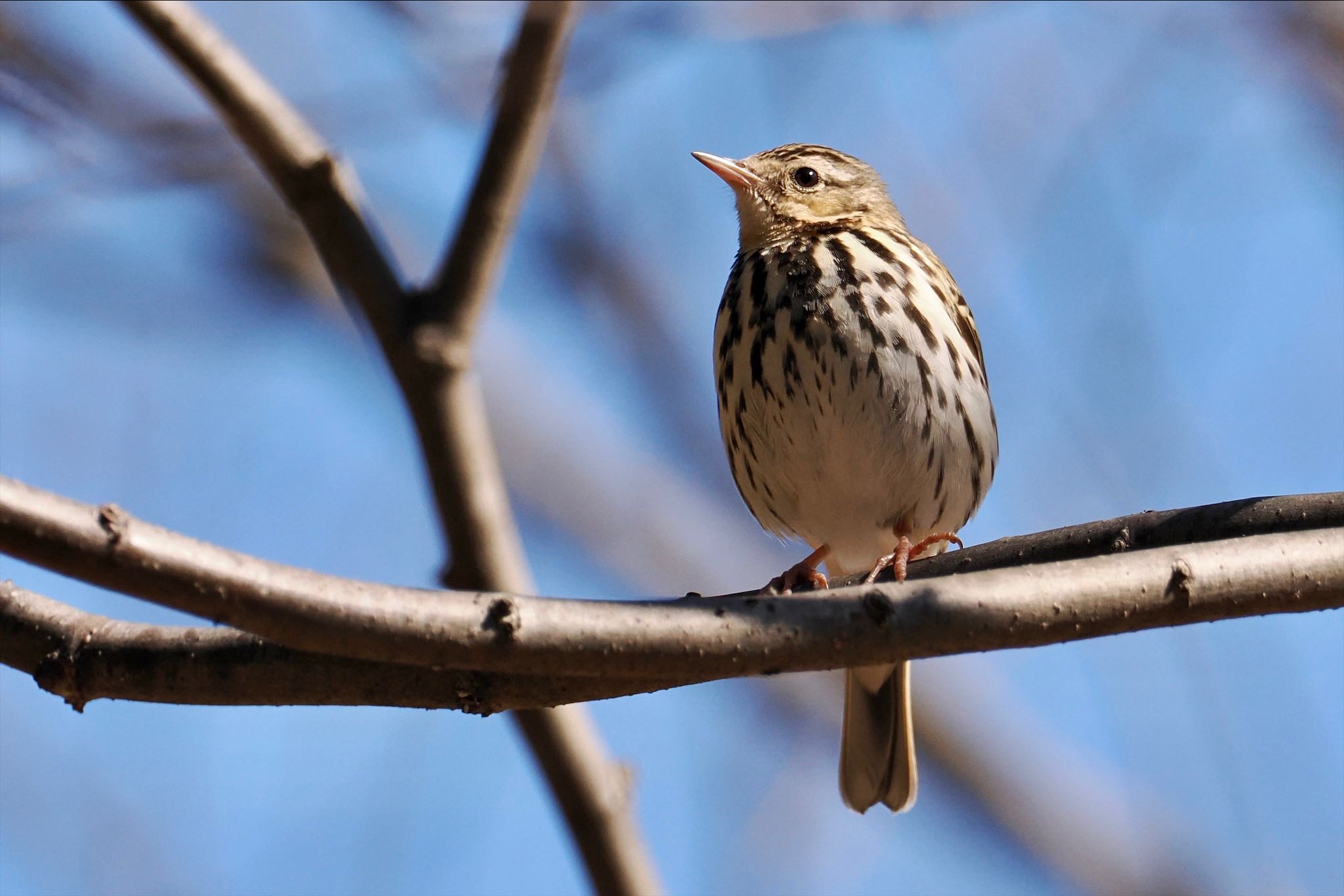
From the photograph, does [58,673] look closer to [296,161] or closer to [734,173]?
[296,161]

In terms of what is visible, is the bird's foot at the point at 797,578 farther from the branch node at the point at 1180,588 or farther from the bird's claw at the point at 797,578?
the branch node at the point at 1180,588

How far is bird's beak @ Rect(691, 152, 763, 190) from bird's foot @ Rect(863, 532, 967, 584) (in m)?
1.79

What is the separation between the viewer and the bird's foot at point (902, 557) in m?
3.51

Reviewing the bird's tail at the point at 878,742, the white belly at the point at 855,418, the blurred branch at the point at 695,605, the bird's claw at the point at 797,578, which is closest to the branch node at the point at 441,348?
the blurred branch at the point at 695,605

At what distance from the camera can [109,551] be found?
209cm

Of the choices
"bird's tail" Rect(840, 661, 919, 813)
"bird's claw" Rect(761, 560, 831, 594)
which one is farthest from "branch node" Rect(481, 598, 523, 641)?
"bird's tail" Rect(840, 661, 919, 813)

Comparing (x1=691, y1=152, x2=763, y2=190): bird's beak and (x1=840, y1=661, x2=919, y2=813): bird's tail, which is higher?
(x1=691, y1=152, x2=763, y2=190): bird's beak

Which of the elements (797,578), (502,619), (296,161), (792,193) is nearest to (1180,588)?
(502,619)

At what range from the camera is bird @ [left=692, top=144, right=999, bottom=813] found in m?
5.22

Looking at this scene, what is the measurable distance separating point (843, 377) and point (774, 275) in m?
0.66

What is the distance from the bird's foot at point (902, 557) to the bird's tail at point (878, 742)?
0.69 meters

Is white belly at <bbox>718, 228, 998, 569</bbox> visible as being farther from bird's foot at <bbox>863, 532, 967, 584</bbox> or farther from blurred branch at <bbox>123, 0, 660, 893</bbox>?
blurred branch at <bbox>123, 0, 660, 893</bbox>

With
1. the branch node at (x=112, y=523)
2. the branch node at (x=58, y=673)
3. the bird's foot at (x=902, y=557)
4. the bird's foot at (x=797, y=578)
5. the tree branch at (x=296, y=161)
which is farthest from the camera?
the bird's foot at (x=797, y=578)

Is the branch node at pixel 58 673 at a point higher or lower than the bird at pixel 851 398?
lower
